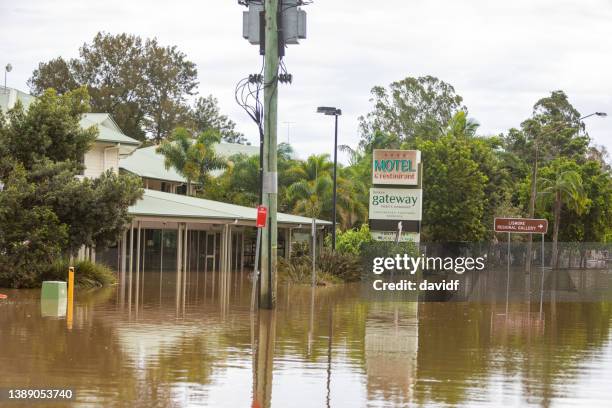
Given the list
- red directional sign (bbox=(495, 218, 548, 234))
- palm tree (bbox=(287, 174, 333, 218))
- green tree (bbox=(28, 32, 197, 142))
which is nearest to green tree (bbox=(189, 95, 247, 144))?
green tree (bbox=(28, 32, 197, 142))

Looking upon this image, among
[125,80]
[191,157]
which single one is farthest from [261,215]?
[125,80]

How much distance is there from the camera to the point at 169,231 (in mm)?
43781

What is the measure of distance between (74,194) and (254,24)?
892 centimetres

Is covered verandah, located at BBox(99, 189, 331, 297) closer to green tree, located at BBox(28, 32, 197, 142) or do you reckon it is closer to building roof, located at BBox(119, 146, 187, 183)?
building roof, located at BBox(119, 146, 187, 183)

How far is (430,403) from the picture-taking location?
10562mm

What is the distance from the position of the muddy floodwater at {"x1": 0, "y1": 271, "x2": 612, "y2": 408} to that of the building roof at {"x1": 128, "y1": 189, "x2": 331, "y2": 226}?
12.9 m

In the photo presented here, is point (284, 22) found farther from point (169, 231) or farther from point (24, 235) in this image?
point (169, 231)

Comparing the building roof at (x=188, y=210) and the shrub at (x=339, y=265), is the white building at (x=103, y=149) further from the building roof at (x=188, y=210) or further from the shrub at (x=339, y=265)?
the shrub at (x=339, y=265)

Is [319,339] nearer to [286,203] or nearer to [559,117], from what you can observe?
[286,203]

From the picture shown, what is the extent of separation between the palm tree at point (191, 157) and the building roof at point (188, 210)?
10.7 metres

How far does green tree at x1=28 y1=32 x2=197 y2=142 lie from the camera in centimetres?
7694

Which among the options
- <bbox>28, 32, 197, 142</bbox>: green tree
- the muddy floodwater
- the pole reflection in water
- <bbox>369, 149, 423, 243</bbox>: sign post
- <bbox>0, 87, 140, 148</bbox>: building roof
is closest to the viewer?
the pole reflection in water

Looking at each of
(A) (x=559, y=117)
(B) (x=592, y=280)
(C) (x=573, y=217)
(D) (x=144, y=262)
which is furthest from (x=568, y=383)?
(A) (x=559, y=117)

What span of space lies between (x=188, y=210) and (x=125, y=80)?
4044 cm
